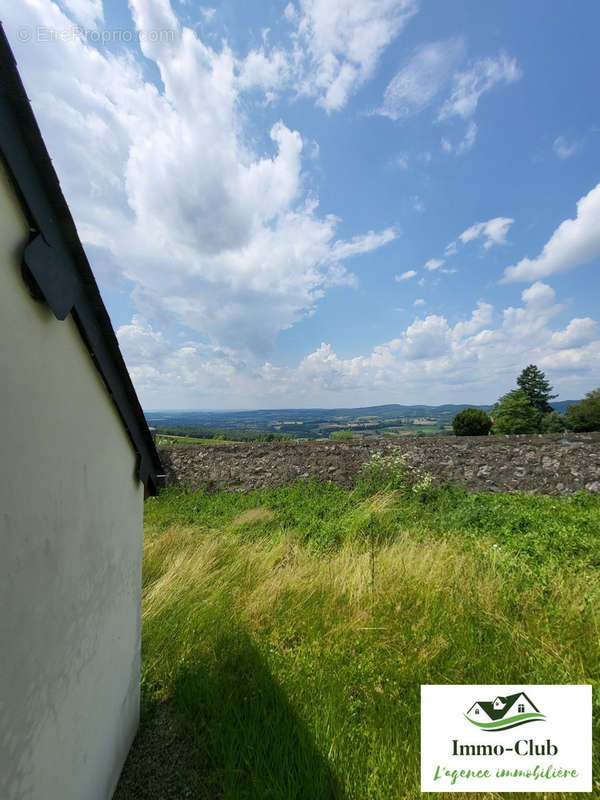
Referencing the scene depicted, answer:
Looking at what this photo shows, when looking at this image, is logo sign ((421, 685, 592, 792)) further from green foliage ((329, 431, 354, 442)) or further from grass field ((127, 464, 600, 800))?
green foliage ((329, 431, 354, 442))

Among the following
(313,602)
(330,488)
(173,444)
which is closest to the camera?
(313,602)

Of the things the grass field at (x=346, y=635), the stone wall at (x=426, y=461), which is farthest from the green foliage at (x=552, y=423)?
the grass field at (x=346, y=635)

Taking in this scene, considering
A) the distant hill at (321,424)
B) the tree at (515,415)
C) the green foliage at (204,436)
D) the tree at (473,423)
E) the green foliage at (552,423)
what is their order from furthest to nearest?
the green foliage at (552,423) → the tree at (515,415) → the distant hill at (321,424) → the tree at (473,423) → the green foliage at (204,436)

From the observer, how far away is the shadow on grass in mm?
1774

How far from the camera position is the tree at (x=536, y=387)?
36375mm

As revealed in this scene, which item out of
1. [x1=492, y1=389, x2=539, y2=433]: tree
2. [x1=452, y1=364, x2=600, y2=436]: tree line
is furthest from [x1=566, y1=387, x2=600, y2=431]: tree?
[x1=492, y1=389, x2=539, y2=433]: tree

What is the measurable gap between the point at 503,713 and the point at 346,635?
123 centimetres

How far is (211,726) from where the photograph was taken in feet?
7.02

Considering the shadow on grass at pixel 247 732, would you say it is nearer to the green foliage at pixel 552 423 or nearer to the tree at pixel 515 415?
the tree at pixel 515 415

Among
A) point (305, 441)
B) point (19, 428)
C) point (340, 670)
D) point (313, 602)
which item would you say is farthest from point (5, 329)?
point (305, 441)

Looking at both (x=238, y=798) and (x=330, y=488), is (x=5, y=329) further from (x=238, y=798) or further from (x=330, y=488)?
(x=330, y=488)

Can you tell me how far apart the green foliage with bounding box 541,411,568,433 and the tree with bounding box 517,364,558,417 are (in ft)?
4.25

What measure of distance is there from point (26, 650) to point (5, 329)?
3.70 feet

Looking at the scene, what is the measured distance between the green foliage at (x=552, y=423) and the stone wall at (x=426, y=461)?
3269cm
